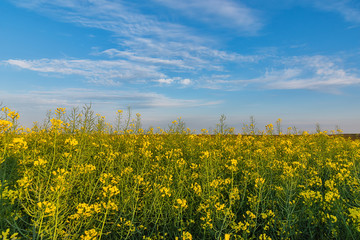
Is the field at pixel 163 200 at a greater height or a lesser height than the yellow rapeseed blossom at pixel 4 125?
lesser

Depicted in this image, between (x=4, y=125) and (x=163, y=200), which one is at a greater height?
(x=4, y=125)

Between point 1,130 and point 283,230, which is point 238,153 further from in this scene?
point 1,130

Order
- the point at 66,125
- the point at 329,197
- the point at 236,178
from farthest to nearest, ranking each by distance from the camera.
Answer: the point at 66,125 → the point at 236,178 → the point at 329,197

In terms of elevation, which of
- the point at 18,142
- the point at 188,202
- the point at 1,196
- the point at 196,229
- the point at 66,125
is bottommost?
the point at 196,229

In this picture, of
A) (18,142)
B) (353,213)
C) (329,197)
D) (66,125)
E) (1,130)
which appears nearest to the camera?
(353,213)

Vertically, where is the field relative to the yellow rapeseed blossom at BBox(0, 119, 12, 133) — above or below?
below

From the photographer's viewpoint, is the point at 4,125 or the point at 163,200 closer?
the point at 163,200

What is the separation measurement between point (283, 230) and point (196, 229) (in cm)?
117

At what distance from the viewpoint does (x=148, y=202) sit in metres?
3.45

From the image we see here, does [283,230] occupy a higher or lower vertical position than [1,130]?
lower

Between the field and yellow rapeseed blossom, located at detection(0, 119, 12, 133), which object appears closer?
the field

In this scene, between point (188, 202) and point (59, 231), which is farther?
point (188, 202)

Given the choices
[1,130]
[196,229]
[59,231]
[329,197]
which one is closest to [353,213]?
[329,197]

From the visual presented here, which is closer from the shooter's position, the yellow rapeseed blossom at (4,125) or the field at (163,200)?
the field at (163,200)
